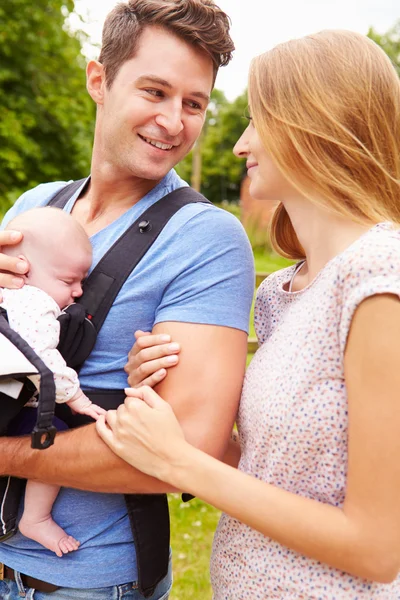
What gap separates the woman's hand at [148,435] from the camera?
1.68m

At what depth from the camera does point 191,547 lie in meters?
4.39

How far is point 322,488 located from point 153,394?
0.54 meters

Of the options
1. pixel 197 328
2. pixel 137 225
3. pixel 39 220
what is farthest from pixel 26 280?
pixel 197 328

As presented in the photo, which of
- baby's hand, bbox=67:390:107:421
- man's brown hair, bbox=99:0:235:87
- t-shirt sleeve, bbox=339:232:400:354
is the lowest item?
baby's hand, bbox=67:390:107:421

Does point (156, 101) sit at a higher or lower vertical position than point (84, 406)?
higher

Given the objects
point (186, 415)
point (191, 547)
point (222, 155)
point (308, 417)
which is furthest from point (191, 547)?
point (222, 155)

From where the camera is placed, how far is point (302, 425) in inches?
62.8

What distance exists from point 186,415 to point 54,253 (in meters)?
0.71

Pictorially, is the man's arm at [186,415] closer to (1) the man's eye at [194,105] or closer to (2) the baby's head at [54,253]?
(2) the baby's head at [54,253]

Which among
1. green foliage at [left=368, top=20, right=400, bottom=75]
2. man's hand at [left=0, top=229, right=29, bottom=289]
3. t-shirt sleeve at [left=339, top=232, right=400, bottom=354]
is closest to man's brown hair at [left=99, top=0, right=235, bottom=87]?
man's hand at [left=0, top=229, right=29, bottom=289]

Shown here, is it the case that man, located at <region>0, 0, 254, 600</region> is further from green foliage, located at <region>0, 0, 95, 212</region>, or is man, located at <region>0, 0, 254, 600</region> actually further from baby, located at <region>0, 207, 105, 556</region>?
green foliage, located at <region>0, 0, 95, 212</region>

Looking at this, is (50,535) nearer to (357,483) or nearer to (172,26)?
(357,483)

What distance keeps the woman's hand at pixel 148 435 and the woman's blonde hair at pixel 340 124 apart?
0.77m

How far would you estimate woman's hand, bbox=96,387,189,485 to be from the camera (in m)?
1.68
